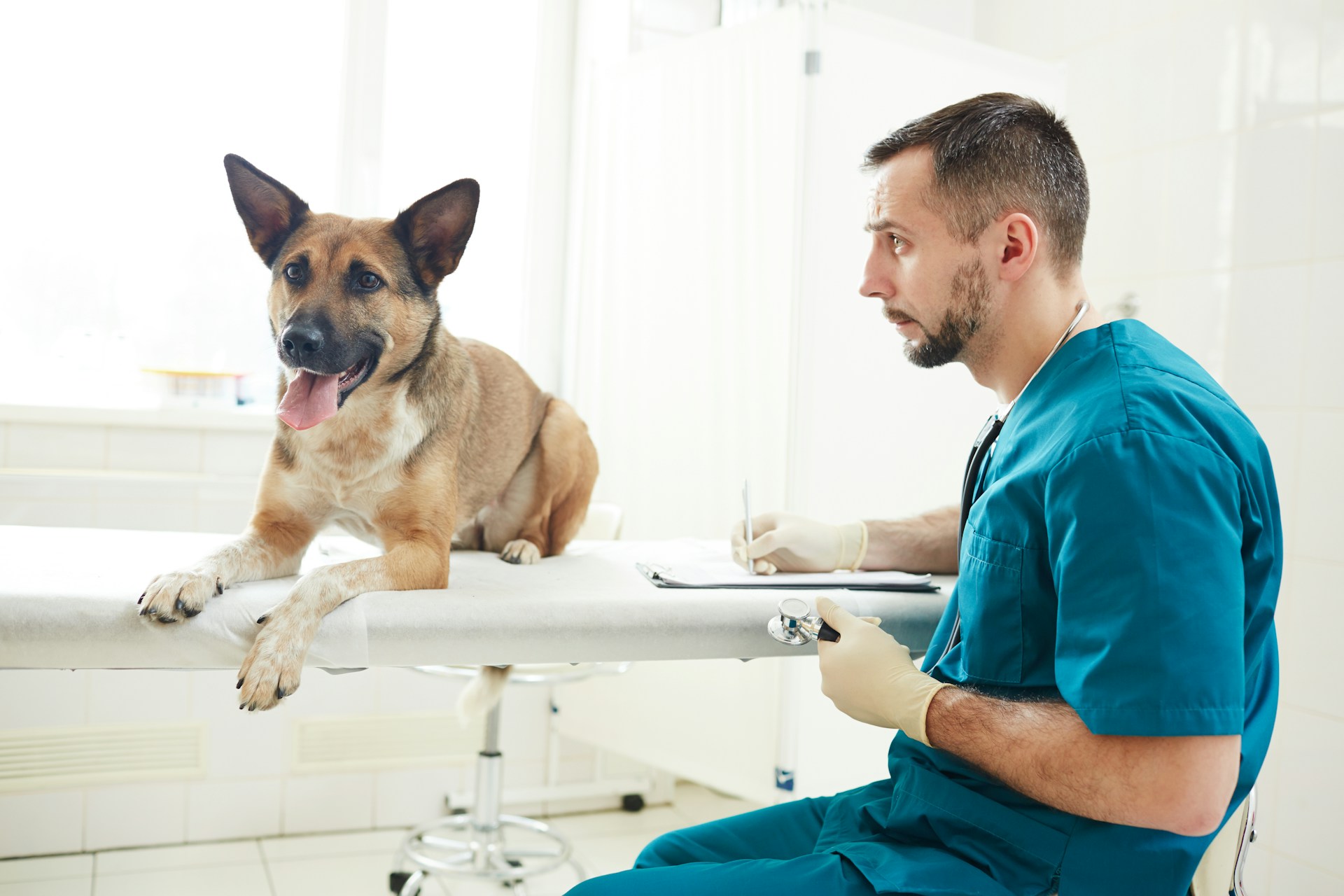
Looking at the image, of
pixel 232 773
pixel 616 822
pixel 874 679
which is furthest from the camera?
pixel 616 822

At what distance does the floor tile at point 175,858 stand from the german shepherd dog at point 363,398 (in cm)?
188

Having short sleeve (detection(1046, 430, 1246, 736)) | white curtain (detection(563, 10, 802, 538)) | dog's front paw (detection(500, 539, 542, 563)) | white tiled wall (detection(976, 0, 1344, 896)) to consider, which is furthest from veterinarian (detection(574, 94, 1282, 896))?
white tiled wall (detection(976, 0, 1344, 896))

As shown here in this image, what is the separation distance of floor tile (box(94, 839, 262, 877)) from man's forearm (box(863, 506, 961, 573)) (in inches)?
93.5

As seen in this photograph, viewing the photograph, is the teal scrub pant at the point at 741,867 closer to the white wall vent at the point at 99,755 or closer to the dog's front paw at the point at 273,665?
the dog's front paw at the point at 273,665

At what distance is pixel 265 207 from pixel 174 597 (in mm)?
736

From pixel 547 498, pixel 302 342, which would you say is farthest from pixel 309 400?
pixel 547 498

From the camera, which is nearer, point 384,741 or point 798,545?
point 798,545

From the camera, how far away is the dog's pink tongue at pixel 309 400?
1.58m

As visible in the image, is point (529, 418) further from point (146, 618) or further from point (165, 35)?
point (165, 35)

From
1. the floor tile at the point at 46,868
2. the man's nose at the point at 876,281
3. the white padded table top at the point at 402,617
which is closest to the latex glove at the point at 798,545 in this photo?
the white padded table top at the point at 402,617

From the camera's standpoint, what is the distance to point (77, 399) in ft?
10.6

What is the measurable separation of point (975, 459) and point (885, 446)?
47.7 inches

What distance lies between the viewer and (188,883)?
115 inches

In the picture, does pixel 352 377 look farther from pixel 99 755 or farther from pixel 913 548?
pixel 99 755
